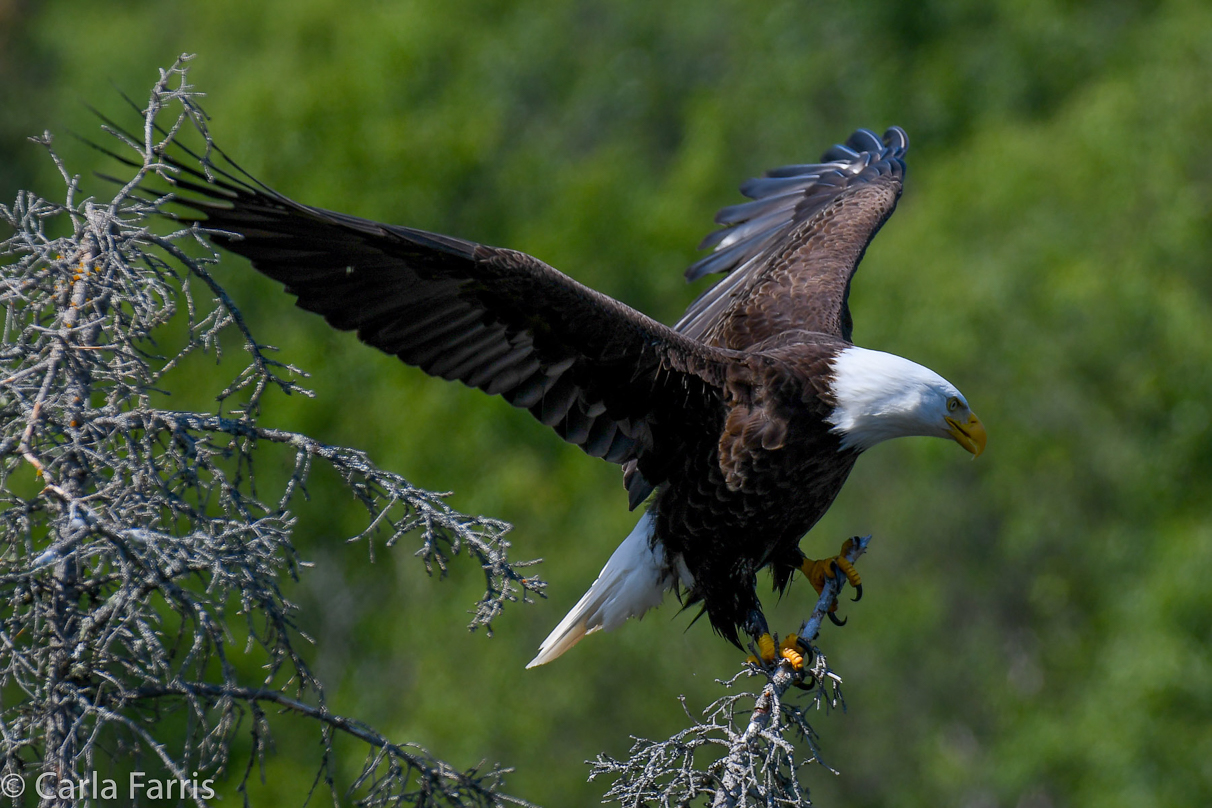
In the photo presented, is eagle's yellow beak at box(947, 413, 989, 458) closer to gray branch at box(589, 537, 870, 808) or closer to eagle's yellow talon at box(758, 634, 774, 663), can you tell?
eagle's yellow talon at box(758, 634, 774, 663)

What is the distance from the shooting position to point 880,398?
4215 millimetres

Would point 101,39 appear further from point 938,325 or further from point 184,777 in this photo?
point 184,777

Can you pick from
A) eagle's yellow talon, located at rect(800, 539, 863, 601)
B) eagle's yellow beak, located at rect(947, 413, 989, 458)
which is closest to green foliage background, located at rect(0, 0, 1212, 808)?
eagle's yellow talon, located at rect(800, 539, 863, 601)

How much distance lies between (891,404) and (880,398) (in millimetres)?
47

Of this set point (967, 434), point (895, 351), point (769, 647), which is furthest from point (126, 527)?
point (895, 351)

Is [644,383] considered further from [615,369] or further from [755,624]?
[755,624]

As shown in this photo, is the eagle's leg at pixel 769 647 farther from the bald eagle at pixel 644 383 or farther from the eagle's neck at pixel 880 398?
→ the eagle's neck at pixel 880 398

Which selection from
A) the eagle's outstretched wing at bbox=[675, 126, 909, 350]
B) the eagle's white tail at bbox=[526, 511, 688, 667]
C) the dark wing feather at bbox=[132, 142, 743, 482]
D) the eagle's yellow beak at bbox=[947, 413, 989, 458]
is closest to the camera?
the dark wing feather at bbox=[132, 142, 743, 482]

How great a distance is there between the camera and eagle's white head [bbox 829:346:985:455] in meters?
4.21

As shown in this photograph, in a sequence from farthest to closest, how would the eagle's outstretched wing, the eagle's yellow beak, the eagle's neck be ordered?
the eagle's outstretched wing < the eagle's yellow beak < the eagle's neck

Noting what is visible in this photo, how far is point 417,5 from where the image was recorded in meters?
31.3

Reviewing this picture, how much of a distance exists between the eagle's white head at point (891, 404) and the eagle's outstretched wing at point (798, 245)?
1.94 ft

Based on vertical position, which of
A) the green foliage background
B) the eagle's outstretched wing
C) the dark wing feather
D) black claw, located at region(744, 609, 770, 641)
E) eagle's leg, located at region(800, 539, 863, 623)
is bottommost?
black claw, located at region(744, 609, 770, 641)

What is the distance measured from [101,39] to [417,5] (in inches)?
336
